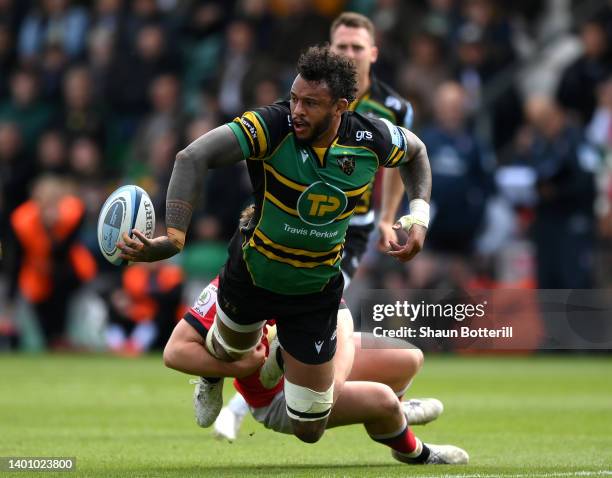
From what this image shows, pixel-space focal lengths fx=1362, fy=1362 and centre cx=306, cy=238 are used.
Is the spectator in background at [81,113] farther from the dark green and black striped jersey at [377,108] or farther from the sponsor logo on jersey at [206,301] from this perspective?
the sponsor logo on jersey at [206,301]

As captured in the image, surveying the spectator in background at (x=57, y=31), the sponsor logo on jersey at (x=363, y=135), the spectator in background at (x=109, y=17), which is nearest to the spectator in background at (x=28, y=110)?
the spectator in background at (x=57, y=31)

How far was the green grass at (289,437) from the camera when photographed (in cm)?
773

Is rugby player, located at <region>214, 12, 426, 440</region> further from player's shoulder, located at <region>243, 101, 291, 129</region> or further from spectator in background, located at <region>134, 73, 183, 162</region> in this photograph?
spectator in background, located at <region>134, 73, 183, 162</region>

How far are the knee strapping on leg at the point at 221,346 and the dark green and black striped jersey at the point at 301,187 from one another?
514mm

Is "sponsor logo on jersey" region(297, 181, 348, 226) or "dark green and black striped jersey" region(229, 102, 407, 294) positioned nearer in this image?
"dark green and black striped jersey" region(229, 102, 407, 294)

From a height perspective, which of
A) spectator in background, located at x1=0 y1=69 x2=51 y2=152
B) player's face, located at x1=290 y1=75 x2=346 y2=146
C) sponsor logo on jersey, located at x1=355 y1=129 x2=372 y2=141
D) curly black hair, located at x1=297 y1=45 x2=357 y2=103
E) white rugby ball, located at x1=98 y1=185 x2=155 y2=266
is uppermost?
curly black hair, located at x1=297 y1=45 x2=357 y2=103

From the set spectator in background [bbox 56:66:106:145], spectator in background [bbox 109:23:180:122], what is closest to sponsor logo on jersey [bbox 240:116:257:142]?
spectator in background [bbox 56:66:106:145]

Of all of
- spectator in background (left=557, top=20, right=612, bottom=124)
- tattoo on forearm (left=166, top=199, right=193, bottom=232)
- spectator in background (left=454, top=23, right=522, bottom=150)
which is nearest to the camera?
tattoo on forearm (left=166, top=199, right=193, bottom=232)

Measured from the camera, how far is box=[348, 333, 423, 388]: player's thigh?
27.2 ft

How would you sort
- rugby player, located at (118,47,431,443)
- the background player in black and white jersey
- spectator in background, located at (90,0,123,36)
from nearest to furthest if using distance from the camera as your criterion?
rugby player, located at (118,47,431,443) < the background player in black and white jersey < spectator in background, located at (90,0,123,36)

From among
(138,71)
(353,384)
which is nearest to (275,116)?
(353,384)

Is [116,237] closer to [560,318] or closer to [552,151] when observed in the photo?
[560,318]

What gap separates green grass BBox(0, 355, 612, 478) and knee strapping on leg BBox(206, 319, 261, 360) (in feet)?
2.09

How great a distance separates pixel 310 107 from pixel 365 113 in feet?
8.45
